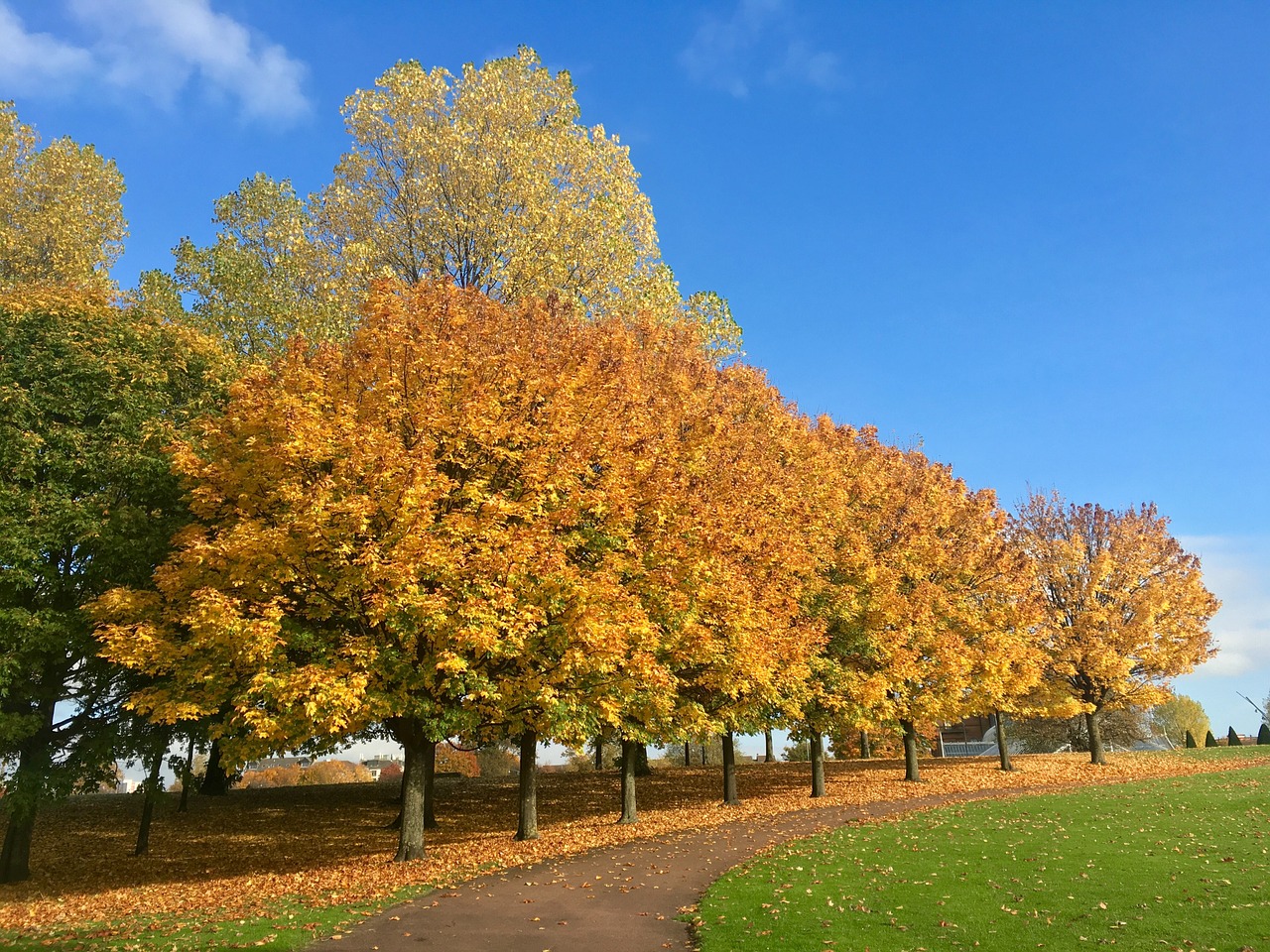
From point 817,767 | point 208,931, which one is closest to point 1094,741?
→ point 817,767

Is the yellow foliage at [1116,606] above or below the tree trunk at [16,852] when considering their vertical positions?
above

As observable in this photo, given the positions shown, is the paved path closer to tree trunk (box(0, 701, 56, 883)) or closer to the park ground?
the park ground

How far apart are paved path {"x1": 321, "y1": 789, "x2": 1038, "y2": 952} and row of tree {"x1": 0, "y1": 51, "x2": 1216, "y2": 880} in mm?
3375

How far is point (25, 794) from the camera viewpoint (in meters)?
20.8

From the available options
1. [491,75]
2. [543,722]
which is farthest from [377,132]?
[543,722]

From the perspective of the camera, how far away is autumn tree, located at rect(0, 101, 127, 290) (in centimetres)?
3678

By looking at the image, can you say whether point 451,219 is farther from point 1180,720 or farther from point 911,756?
point 1180,720

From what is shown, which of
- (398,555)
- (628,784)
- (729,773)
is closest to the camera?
(398,555)

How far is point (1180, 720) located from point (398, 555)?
272 feet

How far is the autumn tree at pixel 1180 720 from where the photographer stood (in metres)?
74.8

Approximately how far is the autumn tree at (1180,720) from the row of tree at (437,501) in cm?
4972

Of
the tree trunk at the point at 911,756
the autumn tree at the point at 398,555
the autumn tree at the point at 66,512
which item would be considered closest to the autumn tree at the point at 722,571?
the autumn tree at the point at 398,555

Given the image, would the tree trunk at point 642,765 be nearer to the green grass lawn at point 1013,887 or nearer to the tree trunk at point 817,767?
the tree trunk at point 817,767

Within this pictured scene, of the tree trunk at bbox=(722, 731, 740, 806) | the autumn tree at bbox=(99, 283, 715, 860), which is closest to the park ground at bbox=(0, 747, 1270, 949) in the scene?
the tree trunk at bbox=(722, 731, 740, 806)
